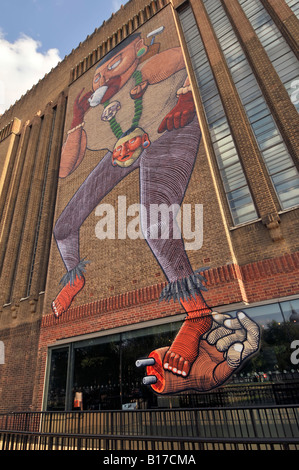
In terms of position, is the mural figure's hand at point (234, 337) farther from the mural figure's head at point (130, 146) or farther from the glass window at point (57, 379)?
the mural figure's head at point (130, 146)

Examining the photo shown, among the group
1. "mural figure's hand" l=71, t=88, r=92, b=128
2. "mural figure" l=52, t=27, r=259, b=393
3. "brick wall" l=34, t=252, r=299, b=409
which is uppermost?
"mural figure's hand" l=71, t=88, r=92, b=128

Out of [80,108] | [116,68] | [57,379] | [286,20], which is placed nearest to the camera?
[57,379]

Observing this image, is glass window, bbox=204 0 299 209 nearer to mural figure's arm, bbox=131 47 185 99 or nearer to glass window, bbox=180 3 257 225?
glass window, bbox=180 3 257 225

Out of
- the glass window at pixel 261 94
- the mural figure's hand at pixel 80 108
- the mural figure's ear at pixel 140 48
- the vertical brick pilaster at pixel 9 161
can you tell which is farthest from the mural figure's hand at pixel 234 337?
the vertical brick pilaster at pixel 9 161

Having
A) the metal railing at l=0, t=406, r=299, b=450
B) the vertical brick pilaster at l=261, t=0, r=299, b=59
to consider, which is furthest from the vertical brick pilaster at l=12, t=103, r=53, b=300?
the vertical brick pilaster at l=261, t=0, r=299, b=59

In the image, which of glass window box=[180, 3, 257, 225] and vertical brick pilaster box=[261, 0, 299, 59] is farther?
vertical brick pilaster box=[261, 0, 299, 59]

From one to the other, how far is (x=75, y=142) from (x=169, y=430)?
1432 centimetres

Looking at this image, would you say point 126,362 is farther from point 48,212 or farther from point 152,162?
point 48,212

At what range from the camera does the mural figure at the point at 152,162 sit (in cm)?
778

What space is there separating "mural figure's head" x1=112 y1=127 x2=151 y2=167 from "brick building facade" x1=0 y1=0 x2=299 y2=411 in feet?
0.77

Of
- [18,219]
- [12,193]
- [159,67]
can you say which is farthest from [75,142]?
[12,193]

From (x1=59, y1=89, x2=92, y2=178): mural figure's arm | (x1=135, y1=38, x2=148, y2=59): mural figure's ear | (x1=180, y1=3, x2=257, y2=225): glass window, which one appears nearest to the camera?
(x1=180, y1=3, x2=257, y2=225): glass window

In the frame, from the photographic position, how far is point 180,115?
36.5 ft

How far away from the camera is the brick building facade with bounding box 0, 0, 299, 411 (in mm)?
8102
